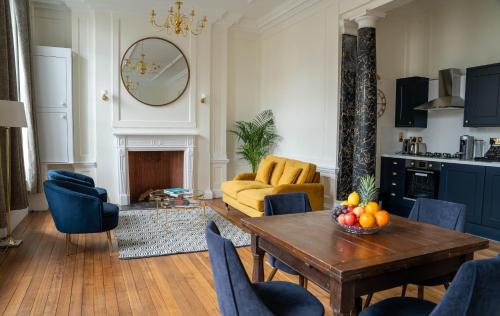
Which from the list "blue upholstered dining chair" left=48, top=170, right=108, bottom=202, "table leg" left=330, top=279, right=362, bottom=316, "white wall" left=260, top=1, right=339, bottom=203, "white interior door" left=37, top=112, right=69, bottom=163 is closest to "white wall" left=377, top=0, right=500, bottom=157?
"white wall" left=260, top=1, right=339, bottom=203

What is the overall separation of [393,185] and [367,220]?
4451mm

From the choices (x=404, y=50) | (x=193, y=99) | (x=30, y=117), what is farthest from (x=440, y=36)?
(x=30, y=117)

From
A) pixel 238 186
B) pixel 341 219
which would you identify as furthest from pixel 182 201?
pixel 341 219

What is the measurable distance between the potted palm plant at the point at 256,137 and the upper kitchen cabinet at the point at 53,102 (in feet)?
9.92

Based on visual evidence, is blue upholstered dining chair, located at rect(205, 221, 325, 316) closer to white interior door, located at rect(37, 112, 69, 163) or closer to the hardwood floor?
the hardwood floor

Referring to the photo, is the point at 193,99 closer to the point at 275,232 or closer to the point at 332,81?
the point at 332,81

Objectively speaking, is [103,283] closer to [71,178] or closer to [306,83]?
[71,178]

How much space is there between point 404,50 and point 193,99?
12.9 feet

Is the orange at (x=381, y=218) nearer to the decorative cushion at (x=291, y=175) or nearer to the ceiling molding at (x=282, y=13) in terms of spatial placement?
the decorative cushion at (x=291, y=175)

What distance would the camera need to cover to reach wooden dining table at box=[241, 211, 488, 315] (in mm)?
1559

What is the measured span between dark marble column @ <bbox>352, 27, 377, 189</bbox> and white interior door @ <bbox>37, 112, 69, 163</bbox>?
4.61 metres

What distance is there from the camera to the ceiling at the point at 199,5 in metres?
6.11

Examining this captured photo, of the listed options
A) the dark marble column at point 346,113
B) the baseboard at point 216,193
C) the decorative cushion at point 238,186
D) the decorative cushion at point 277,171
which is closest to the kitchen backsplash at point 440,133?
the dark marble column at point 346,113

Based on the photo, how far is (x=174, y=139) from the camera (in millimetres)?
6766
